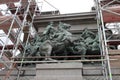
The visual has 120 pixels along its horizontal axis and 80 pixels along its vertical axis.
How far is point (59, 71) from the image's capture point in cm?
809

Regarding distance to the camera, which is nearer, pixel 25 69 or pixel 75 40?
pixel 25 69

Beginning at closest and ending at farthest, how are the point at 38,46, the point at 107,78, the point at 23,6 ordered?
the point at 107,78
the point at 38,46
the point at 23,6

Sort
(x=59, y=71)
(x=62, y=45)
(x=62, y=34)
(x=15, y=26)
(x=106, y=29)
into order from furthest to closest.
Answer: (x=15, y=26) < (x=106, y=29) < (x=62, y=34) < (x=62, y=45) < (x=59, y=71)

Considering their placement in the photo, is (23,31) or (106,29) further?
(23,31)

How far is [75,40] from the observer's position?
1011 cm

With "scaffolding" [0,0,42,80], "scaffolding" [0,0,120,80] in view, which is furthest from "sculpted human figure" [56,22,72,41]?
"scaffolding" [0,0,42,80]

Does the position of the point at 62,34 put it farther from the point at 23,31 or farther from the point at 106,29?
the point at 23,31

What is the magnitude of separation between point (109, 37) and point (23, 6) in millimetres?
5408

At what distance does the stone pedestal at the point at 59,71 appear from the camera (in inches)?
313

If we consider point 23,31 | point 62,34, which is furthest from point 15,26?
point 62,34

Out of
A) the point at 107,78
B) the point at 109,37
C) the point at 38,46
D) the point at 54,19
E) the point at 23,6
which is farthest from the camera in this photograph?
the point at 23,6

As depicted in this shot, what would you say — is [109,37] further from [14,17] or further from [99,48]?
[14,17]

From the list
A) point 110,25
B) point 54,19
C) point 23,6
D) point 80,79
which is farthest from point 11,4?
point 80,79

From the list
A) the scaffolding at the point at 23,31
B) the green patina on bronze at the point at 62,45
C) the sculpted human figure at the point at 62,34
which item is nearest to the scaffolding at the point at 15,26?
Answer: the scaffolding at the point at 23,31
